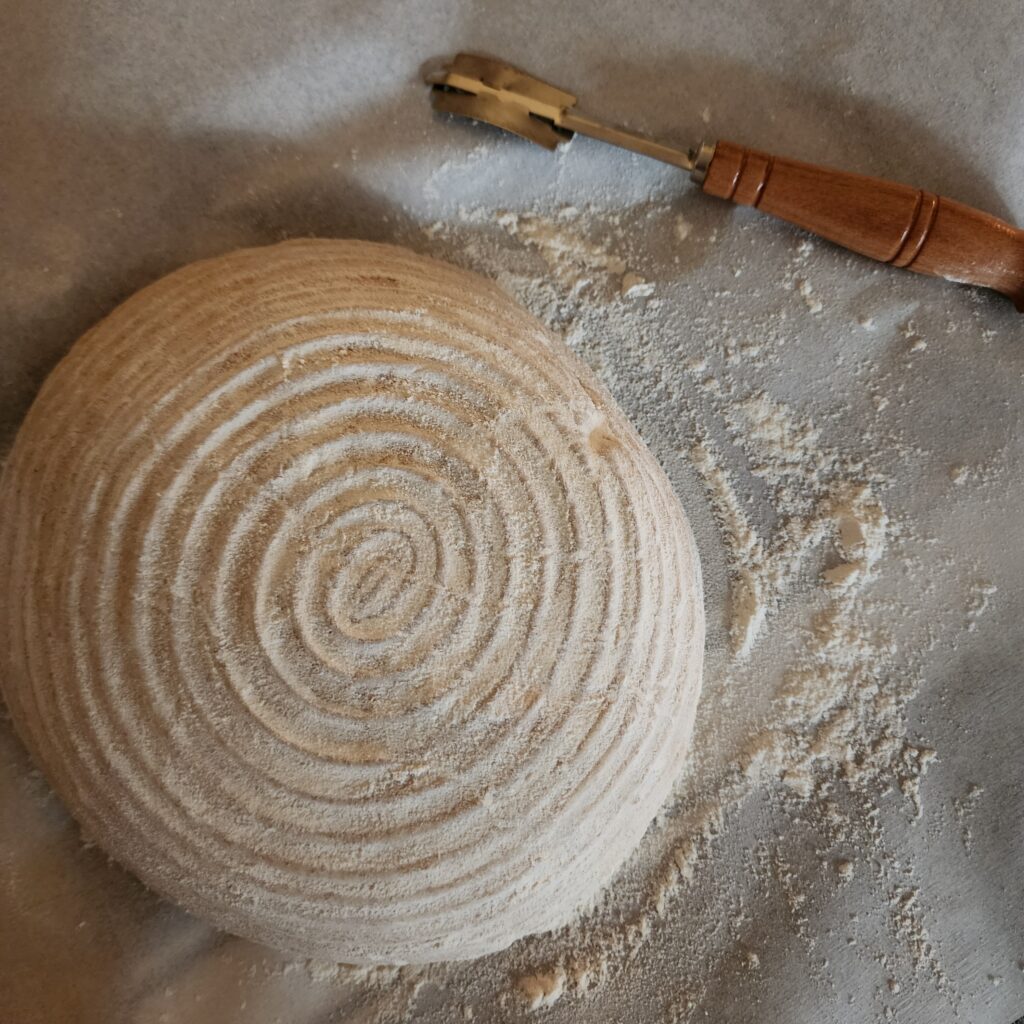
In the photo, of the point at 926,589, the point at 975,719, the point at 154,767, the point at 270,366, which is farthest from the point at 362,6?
the point at 975,719

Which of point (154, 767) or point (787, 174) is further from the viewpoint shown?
point (787, 174)

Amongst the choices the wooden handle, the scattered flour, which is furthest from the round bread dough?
the wooden handle

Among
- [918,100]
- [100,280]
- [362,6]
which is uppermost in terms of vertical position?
[918,100]

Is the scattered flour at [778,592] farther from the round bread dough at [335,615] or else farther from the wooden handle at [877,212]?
the round bread dough at [335,615]

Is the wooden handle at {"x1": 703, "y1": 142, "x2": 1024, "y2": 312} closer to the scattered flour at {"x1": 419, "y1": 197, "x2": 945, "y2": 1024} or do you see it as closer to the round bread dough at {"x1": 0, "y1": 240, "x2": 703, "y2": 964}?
the scattered flour at {"x1": 419, "y1": 197, "x2": 945, "y2": 1024}

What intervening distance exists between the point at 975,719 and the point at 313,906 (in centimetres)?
70

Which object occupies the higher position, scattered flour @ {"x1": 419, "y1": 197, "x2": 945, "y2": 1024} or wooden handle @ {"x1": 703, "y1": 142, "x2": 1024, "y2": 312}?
wooden handle @ {"x1": 703, "y1": 142, "x2": 1024, "y2": 312}

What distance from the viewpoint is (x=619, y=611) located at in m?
0.69

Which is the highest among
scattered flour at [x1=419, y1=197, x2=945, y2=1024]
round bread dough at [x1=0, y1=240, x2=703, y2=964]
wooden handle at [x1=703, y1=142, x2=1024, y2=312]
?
wooden handle at [x1=703, y1=142, x2=1024, y2=312]

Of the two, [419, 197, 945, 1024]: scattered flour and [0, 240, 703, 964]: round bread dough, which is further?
[419, 197, 945, 1024]: scattered flour

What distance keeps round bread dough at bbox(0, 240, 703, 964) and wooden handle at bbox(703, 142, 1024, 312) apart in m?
0.34

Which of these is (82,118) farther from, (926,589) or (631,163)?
(926,589)

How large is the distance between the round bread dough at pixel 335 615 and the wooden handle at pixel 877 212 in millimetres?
338

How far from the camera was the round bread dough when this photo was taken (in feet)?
2.10
